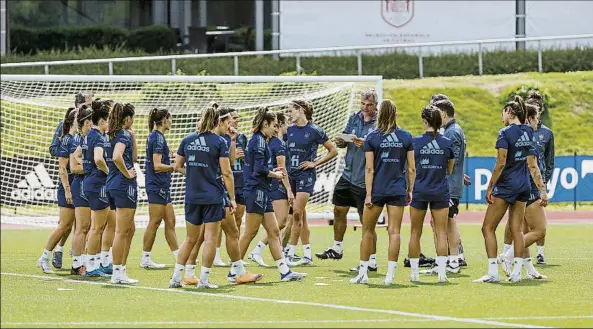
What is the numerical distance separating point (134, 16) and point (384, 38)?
825cm

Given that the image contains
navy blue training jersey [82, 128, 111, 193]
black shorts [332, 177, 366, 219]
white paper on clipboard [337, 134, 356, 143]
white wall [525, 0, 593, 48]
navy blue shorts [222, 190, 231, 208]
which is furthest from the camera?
white wall [525, 0, 593, 48]

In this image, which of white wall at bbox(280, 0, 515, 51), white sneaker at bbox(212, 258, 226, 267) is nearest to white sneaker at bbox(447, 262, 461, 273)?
white sneaker at bbox(212, 258, 226, 267)

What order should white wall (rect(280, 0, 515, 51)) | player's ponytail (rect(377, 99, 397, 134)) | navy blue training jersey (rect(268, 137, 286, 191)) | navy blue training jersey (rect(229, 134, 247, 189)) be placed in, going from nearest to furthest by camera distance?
player's ponytail (rect(377, 99, 397, 134)) → navy blue training jersey (rect(268, 137, 286, 191)) → navy blue training jersey (rect(229, 134, 247, 189)) → white wall (rect(280, 0, 515, 51))

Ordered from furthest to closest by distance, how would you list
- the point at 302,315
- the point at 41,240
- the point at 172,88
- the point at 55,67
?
the point at 55,67, the point at 172,88, the point at 41,240, the point at 302,315

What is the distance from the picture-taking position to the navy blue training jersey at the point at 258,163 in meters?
14.7

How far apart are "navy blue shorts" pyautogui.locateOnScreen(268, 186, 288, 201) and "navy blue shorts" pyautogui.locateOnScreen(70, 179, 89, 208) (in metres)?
2.29

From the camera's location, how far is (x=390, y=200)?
46.3ft

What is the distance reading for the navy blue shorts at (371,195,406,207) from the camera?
46.2 ft

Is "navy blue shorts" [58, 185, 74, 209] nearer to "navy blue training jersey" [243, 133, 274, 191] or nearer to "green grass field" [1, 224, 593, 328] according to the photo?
"green grass field" [1, 224, 593, 328]

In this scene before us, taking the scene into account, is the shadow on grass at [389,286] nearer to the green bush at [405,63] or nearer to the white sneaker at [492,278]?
the white sneaker at [492,278]

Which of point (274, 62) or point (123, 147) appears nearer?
point (123, 147)

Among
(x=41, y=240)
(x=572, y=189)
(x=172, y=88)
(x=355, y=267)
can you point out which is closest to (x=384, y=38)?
(x=572, y=189)

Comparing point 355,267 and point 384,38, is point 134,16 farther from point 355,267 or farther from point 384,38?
point 355,267

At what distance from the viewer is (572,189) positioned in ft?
94.6
